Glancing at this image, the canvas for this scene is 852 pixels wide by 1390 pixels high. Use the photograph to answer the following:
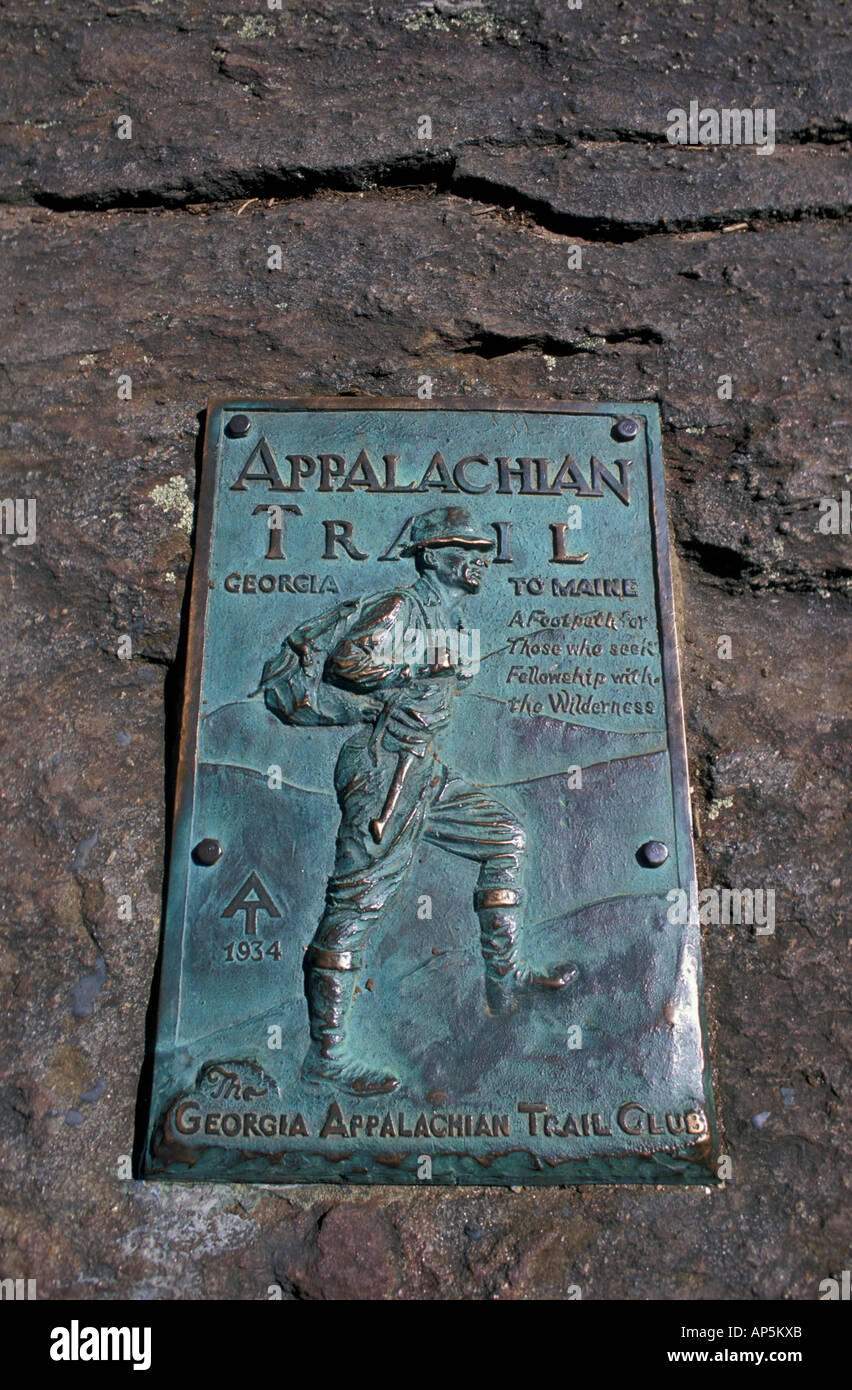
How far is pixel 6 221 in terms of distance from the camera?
3051mm

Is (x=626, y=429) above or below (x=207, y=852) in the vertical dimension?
above

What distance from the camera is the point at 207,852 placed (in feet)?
7.65

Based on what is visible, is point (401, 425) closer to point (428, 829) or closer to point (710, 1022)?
point (428, 829)

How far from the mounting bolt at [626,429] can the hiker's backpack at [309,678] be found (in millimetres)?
864

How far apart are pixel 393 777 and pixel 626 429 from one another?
1.16 meters

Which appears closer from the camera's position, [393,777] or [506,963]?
[506,963]

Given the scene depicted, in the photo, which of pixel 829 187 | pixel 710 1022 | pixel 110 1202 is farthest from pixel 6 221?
pixel 710 1022

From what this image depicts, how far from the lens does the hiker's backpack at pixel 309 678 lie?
2.43 m
